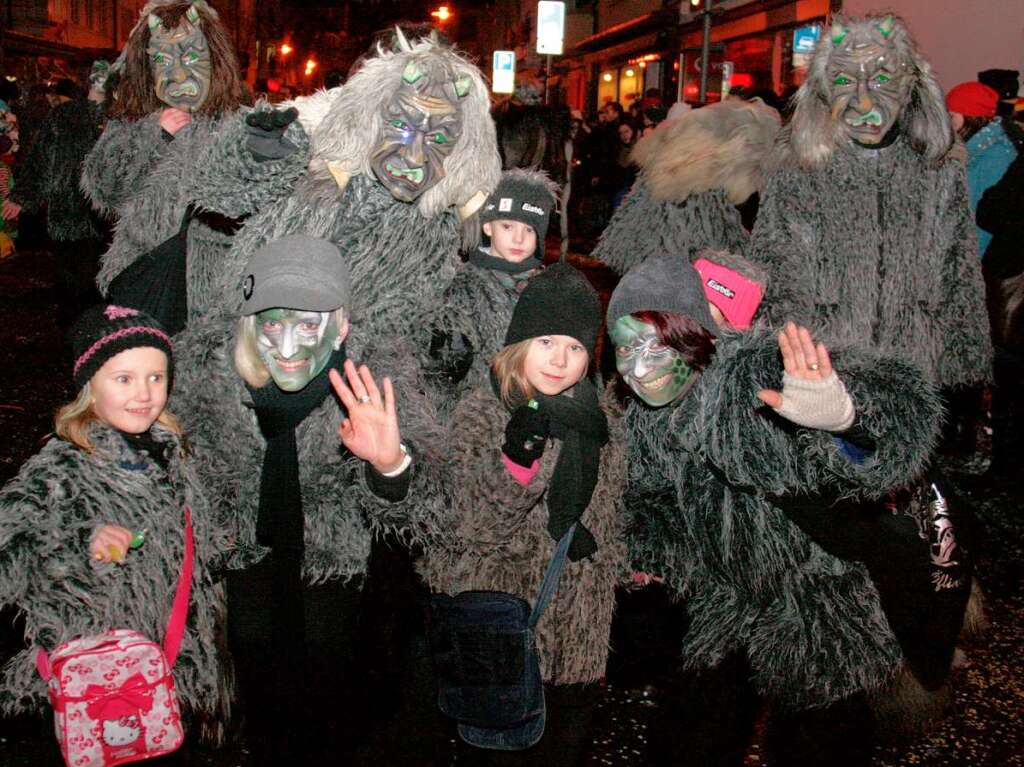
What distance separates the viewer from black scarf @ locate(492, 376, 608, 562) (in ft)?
9.52

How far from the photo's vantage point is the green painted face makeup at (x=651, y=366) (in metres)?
2.98

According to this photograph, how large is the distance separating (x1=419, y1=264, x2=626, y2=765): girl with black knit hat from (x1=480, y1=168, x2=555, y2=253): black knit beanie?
1090 millimetres

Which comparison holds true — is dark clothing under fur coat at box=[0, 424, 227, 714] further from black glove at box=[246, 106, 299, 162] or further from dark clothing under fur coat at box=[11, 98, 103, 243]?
dark clothing under fur coat at box=[11, 98, 103, 243]

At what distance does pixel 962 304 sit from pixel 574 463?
2.15 m

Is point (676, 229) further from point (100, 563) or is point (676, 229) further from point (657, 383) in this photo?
point (100, 563)

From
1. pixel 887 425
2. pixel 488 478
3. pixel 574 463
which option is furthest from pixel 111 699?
pixel 887 425

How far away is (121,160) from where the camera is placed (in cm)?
449

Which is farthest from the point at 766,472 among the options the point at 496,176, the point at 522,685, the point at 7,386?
the point at 7,386

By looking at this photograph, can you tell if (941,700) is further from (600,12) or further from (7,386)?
(600,12)

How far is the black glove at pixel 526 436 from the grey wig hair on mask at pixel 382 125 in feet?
2.93

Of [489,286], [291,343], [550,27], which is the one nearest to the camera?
[291,343]

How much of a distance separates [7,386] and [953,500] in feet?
19.2

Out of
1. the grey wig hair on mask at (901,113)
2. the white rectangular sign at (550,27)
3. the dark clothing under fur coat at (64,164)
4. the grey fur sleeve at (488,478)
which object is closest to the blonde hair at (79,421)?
the grey fur sleeve at (488,478)

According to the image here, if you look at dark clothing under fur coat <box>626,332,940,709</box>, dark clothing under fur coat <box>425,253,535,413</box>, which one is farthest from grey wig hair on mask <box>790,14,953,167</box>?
dark clothing under fur coat <box>626,332,940,709</box>
